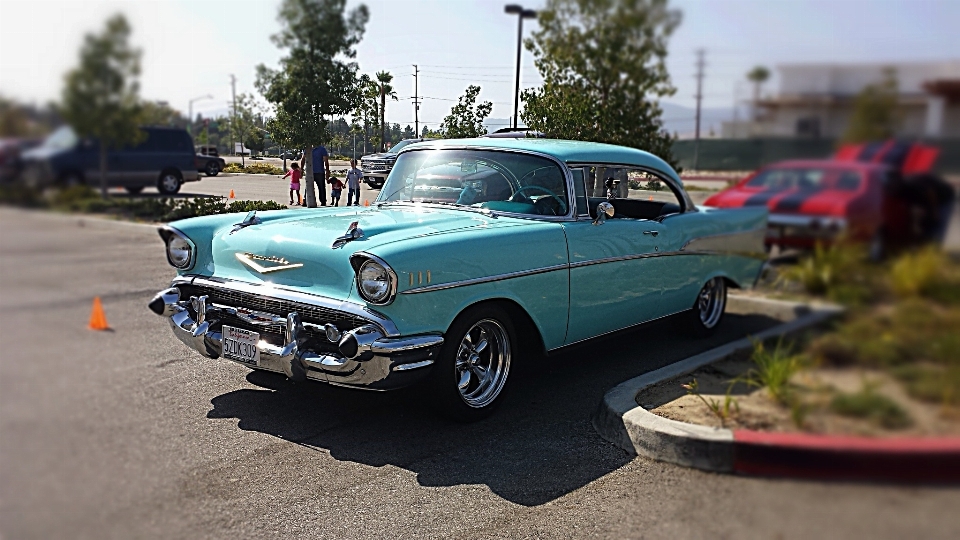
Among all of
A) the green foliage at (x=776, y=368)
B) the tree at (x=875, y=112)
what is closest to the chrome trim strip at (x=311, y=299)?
the green foliage at (x=776, y=368)

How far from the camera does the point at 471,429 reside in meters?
3.88

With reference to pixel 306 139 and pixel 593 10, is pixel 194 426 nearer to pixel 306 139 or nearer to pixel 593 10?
pixel 306 139

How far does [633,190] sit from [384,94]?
9.29 ft

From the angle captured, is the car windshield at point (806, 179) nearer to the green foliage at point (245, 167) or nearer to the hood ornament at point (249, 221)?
the green foliage at point (245, 167)

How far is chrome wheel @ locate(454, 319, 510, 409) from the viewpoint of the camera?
3959 mm

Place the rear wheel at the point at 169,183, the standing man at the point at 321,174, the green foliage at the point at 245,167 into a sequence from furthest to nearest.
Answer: the standing man at the point at 321,174, the green foliage at the point at 245,167, the rear wheel at the point at 169,183

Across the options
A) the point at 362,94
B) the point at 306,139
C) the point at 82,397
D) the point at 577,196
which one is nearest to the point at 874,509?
the point at 82,397

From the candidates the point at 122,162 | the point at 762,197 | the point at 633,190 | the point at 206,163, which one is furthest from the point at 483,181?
the point at 762,197

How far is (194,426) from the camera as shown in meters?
3.72

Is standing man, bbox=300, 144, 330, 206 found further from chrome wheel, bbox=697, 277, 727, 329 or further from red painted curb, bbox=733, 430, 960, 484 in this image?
red painted curb, bbox=733, 430, 960, 484

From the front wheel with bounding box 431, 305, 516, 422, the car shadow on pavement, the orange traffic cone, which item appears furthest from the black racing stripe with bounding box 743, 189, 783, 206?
the front wheel with bounding box 431, 305, 516, 422

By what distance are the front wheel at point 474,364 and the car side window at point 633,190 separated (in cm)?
107

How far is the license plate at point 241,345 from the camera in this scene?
369 centimetres

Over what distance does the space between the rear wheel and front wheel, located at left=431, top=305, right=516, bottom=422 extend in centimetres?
207
